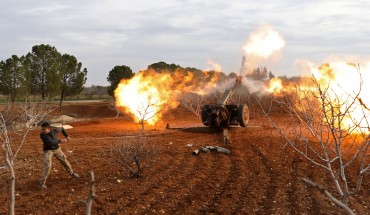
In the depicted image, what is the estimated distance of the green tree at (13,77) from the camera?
42.2 m

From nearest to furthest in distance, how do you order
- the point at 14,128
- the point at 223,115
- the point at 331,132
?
the point at 331,132, the point at 14,128, the point at 223,115

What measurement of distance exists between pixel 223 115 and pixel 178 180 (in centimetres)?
940

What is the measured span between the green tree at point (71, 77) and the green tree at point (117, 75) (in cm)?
416

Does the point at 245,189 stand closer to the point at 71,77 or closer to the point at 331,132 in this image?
the point at 331,132

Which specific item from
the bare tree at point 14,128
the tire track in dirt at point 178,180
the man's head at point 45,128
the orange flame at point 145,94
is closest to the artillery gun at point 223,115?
the orange flame at point 145,94

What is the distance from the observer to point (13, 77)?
139 ft

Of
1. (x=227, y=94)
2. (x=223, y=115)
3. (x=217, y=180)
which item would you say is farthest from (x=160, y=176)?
(x=227, y=94)

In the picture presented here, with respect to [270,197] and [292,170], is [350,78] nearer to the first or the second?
[292,170]

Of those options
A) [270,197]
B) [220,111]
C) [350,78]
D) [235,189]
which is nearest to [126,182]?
[235,189]

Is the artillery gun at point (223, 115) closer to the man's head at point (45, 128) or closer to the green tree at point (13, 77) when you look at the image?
the man's head at point (45, 128)

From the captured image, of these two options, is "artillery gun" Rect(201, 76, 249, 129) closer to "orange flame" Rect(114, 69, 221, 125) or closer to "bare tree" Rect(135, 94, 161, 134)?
"bare tree" Rect(135, 94, 161, 134)

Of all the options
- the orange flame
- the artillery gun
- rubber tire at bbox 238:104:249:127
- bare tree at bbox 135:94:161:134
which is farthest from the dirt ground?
the orange flame

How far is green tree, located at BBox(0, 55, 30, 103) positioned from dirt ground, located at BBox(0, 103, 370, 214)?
27.7 metres

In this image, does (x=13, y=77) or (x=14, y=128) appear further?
(x=13, y=77)
